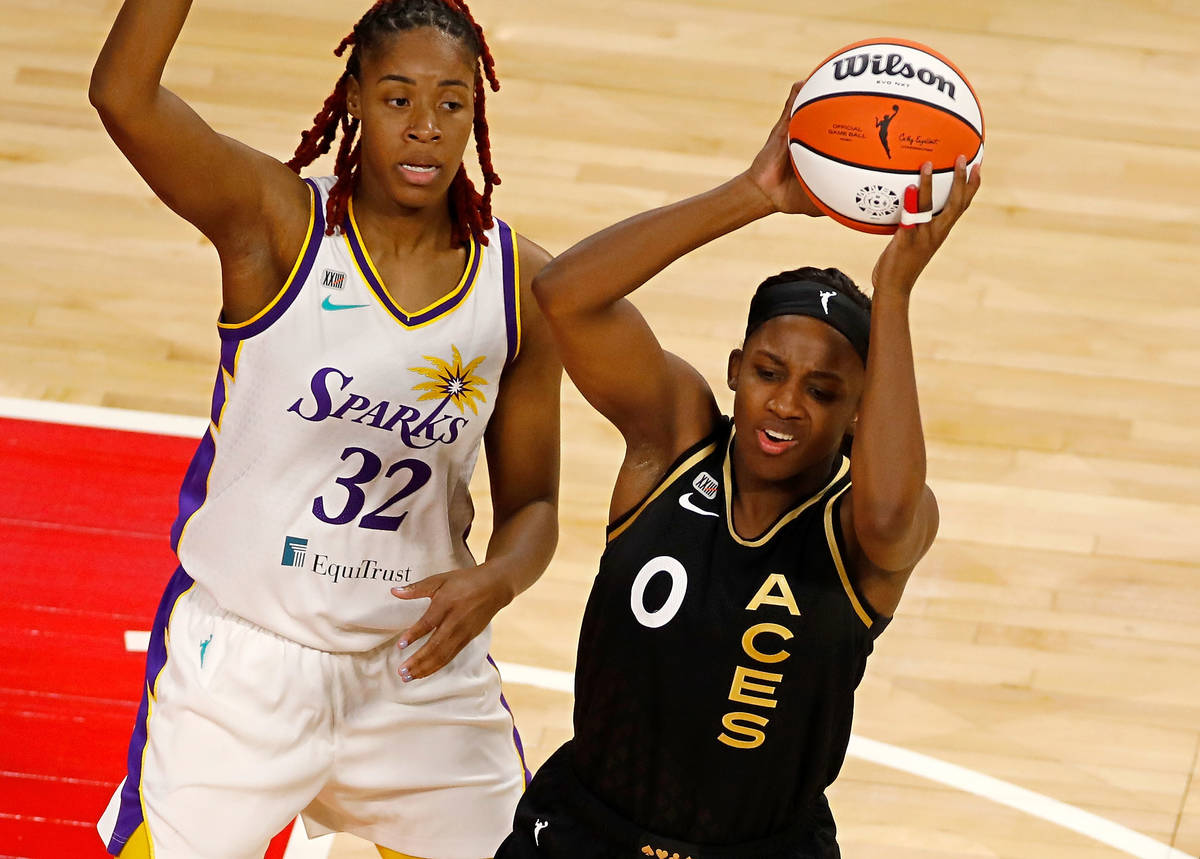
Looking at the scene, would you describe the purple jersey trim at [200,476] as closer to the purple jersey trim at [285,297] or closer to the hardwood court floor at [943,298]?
the purple jersey trim at [285,297]

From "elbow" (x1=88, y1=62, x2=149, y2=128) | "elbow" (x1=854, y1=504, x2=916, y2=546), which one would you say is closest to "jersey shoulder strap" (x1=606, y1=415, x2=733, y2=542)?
"elbow" (x1=854, y1=504, x2=916, y2=546)

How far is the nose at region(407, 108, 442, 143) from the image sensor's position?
2.91 m

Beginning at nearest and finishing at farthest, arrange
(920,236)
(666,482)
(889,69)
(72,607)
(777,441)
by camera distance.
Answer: (920,236), (889,69), (777,441), (666,482), (72,607)

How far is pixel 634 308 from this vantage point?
2.79 meters

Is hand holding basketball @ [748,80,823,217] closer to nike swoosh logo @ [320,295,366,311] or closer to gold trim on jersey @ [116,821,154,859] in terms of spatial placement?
nike swoosh logo @ [320,295,366,311]

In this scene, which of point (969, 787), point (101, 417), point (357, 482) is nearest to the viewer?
point (357, 482)

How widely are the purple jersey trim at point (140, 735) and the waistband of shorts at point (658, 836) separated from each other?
0.83m

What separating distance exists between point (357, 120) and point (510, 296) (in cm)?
44

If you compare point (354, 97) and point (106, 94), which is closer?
point (106, 94)

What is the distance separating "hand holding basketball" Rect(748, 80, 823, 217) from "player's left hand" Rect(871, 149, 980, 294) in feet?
0.70

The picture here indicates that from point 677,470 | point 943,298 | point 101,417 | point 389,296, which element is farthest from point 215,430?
point 943,298

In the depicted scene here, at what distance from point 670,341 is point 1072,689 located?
6.38 feet

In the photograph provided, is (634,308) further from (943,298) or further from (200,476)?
(943,298)

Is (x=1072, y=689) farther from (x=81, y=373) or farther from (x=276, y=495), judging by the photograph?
(x=81, y=373)
